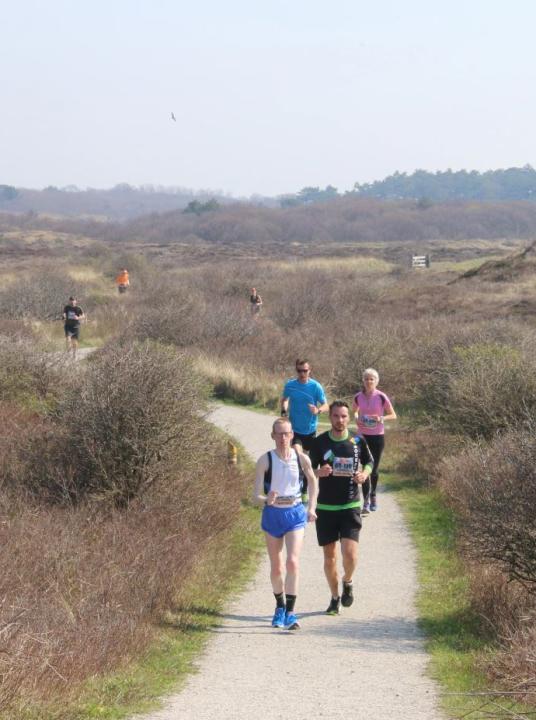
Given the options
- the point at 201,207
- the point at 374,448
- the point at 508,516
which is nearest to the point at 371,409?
the point at 374,448

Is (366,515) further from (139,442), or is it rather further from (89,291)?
(89,291)

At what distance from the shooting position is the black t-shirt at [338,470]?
29.8 feet

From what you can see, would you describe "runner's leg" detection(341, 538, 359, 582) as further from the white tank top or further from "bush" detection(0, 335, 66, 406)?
"bush" detection(0, 335, 66, 406)

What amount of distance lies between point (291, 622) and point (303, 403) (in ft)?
12.7

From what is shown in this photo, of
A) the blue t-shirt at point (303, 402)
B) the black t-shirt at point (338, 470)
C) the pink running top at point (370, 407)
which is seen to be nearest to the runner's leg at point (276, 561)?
the black t-shirt at point (338, 470)

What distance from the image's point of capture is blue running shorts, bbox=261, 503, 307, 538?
346 inches

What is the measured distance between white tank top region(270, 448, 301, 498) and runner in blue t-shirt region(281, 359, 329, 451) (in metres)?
3.50

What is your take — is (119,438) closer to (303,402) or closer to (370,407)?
(303,402)

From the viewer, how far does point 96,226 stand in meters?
144

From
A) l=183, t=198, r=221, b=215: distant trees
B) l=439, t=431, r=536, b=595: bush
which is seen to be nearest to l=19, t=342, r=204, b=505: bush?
l=439, t=431, r=536, b=595: bush

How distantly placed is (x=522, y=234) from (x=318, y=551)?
464 ft

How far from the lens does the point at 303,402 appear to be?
12.4 m

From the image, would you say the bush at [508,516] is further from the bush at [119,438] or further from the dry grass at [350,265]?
the dry grass at [350,265]

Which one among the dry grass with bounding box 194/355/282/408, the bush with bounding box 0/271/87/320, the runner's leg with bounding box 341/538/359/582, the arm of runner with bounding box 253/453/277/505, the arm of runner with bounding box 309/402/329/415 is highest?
the arm of runner with bounding box 253/453/277/505
